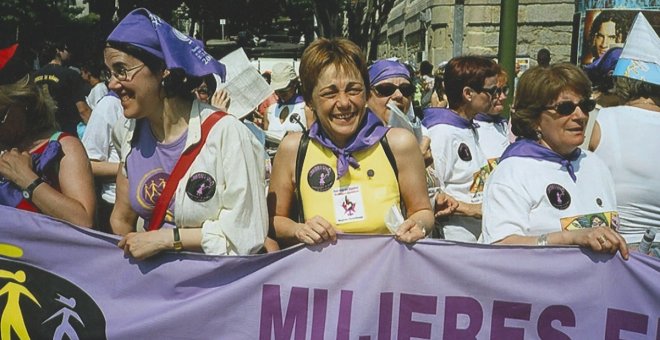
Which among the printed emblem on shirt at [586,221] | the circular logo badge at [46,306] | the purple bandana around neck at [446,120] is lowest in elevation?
the circular logo badge at [46,306]

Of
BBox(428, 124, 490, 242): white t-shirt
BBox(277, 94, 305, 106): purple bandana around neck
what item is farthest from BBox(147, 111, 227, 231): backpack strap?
BBox(277, 94, 305, 106): purple bandana around neck

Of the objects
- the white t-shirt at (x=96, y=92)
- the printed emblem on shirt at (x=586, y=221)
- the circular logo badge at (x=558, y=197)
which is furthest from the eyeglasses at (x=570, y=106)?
the white t-shirt at (x=96, y=92)

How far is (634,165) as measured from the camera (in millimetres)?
3889

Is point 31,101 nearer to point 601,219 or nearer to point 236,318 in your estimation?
point 236,318

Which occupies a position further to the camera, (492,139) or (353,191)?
(492,139)

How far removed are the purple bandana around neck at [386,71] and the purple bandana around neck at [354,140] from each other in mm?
1206

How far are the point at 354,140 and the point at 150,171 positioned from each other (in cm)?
93

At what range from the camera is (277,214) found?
3.50 meters

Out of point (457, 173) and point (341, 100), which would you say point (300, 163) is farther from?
point (457, 173)

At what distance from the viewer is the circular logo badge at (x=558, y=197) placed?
321 cm

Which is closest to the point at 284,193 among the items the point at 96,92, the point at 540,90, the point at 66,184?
the point at 66,184

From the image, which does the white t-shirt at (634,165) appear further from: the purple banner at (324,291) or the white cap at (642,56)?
the purple banner at (324,291)

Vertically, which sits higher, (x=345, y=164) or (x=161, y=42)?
(x=161, y=42)

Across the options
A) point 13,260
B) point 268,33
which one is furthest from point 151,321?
point 268,33
